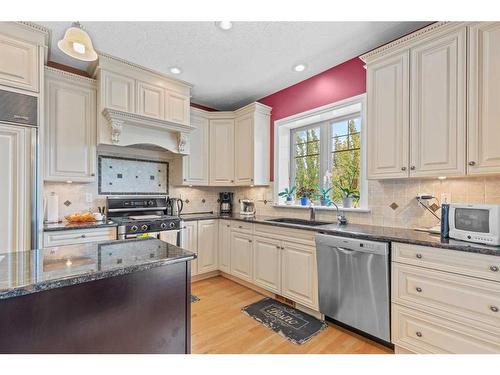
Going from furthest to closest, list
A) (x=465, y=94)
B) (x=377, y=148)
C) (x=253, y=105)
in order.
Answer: (x=253, y=105) → (x=377, y=148) → (x=465, y=94)

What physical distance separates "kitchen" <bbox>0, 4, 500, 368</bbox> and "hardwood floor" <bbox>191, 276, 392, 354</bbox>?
2cm

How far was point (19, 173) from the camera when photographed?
204 cm

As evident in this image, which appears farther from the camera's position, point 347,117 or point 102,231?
point 347,117

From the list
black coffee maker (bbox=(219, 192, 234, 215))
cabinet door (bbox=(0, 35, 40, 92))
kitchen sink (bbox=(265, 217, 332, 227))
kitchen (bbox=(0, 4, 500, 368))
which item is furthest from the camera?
black coffee maker (bbox=(219, 192, 234, 215))

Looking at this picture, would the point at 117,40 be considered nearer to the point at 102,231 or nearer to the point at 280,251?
the point at 102,231

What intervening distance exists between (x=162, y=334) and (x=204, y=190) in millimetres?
3005

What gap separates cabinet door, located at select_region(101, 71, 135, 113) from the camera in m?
2.73

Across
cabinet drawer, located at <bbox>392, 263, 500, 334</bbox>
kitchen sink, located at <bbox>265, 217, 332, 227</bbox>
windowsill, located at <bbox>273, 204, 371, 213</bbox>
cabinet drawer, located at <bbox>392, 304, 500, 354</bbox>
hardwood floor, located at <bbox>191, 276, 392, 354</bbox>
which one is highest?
windowsill, located at <bbox>273, 204, 371, 213</bbox>

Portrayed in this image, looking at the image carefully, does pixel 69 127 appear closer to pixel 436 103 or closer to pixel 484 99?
pixel 436 103

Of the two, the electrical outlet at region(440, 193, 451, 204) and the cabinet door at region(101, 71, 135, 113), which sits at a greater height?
the cabinet door at region(101, 71, 135, 113)

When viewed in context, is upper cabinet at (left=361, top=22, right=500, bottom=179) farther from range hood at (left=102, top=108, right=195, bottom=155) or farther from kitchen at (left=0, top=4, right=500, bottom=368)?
range hood at (left=102, top=108, right=195, bottom=155)

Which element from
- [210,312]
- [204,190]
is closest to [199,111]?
[204,190]

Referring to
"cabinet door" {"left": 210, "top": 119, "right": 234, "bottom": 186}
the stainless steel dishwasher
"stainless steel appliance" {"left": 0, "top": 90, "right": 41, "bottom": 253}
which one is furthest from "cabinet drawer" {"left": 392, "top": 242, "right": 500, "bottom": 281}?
"stainless steel appliance" {"left": 0, "top": 90, "right": 41, "bottom": 253}

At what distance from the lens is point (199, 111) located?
3723 millimetres
